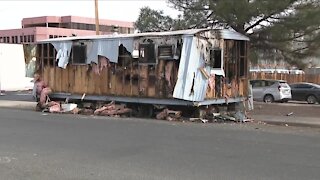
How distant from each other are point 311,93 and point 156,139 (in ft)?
67.5

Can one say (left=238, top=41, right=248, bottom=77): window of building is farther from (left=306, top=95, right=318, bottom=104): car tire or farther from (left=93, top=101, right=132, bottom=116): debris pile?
(left=306, top=95, right=318, bottom=104): car tire

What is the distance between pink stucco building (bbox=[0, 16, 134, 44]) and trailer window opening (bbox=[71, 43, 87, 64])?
193 ft

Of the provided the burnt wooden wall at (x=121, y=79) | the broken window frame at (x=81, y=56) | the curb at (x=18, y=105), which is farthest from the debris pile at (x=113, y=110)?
the curb at (x=18, y=105)

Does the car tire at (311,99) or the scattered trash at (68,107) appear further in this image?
the car tire at (311,99)

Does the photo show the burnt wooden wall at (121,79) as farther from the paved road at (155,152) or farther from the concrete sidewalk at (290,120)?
the paved road at (155,152)

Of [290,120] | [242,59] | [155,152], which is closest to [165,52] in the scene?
[242,59]

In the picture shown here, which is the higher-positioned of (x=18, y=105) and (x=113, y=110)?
(x=113, y=110)

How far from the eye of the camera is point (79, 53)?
21.1 m

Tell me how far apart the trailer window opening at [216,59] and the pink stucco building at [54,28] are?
61.9m

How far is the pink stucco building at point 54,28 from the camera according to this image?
86000mm

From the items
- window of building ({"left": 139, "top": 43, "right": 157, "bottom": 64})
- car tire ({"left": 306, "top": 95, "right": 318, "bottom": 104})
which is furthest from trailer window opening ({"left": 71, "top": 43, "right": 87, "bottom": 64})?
car tire ({"left": 306, "top": 95, "right": 318, "bottom": 104})

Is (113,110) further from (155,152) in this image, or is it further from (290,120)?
(155,152)

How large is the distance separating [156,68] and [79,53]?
4.18m

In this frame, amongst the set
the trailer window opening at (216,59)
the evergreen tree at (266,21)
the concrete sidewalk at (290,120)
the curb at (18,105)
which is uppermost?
the evergreen tree at (266,21)
